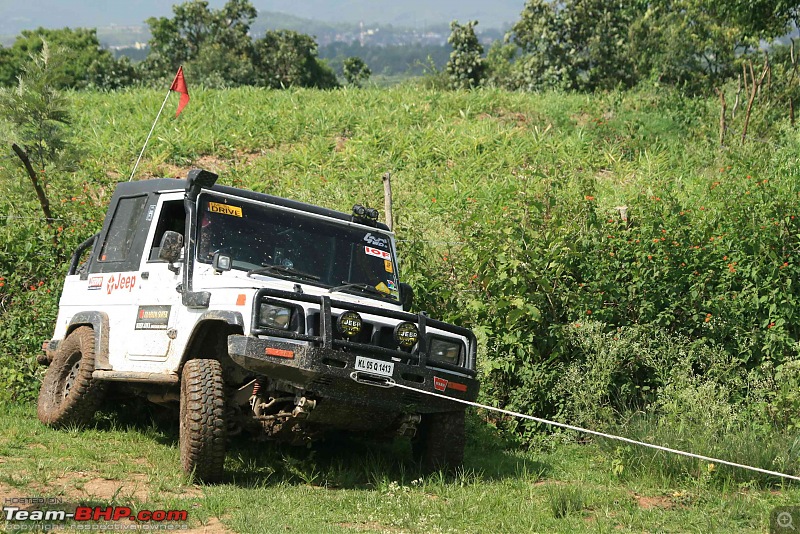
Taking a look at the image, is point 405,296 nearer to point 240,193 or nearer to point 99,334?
point 240,193

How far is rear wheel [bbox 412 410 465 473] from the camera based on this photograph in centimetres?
702

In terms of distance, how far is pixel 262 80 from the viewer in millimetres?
45281

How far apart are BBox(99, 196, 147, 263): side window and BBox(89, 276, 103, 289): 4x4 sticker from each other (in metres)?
0.17

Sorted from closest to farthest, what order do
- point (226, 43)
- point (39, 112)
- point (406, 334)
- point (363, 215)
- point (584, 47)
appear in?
point (406, 334) → point (363, 215) → point (39, 112) → point (584, 47) → point (226, 43)

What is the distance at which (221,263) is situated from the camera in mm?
6797

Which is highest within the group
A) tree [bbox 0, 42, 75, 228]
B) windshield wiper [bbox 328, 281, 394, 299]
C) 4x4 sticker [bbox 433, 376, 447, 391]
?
tree [bbox 0, 42, 75, 228]

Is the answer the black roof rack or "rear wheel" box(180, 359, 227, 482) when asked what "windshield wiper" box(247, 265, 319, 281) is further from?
"rear wheel" box(180, 359, 227, 482)

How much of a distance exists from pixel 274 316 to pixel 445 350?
1408mm

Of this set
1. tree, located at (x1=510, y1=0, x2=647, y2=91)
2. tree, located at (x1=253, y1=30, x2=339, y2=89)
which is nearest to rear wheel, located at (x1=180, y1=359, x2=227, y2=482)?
tree, located at (x1=510, y1=0, x2=647, y2=91)

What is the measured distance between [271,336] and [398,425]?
1.31 m


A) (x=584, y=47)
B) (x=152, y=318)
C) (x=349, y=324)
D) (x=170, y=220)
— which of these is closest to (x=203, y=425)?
(x=349, y=324)

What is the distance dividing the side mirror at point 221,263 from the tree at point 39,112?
6.46 metres

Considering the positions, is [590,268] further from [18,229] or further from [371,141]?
[371,141]

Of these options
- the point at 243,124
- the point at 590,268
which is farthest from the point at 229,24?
the point at 590,268
